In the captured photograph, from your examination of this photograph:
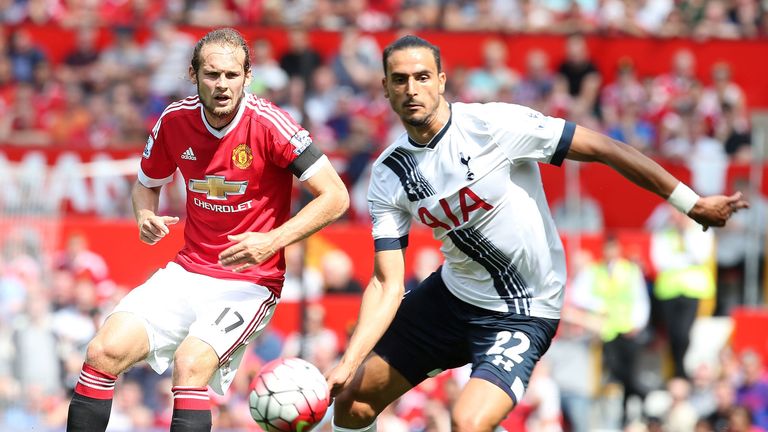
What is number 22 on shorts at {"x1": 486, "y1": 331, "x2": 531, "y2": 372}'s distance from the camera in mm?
7258

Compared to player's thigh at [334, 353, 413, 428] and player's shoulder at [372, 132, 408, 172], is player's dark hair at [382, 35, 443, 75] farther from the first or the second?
player's thigh at [334, 353, 413, 428]

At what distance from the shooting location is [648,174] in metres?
7.26

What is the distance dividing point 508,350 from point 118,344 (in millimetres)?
2144

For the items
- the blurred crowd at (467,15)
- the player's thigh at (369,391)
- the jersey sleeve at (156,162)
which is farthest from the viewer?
the blurred crowd at (467,15)

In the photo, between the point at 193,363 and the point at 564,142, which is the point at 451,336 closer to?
the point at 564,142

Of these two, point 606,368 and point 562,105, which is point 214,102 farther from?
point 562,105

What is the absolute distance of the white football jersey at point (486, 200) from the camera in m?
7.32

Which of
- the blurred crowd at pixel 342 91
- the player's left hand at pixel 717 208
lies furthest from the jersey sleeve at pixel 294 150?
the blurred crowd at pixel 342 91

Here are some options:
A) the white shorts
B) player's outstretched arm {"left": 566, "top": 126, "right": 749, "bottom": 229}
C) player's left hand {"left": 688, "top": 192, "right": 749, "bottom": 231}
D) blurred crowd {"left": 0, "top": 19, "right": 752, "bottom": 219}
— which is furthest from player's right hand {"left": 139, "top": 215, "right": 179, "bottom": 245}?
blurred crowd {"left": 0, "top": 19, "right": 752, "bottom": 219}

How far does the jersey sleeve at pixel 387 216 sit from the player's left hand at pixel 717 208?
1635mm

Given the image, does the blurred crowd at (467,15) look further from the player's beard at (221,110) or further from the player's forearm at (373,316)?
the player's forearm at (373,316)

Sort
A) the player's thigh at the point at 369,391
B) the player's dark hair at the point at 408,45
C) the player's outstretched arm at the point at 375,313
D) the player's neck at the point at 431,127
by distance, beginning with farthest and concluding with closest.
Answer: the player's thigh at the point at 369,391 → the player's neck at the point at 431,127 → the player's dark hair at the point at 408,45 → the player's outstretched arm at the point at 375,313

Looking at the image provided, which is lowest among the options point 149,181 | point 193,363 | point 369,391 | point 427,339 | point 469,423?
point 369,391

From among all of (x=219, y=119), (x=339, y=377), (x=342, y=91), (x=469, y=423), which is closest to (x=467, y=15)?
(x=342, y=91)
